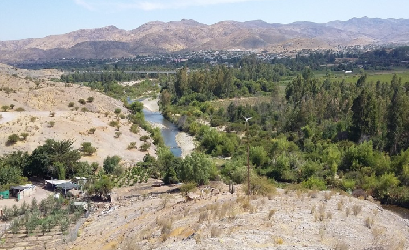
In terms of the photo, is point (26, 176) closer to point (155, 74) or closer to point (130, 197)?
point (130, 197)

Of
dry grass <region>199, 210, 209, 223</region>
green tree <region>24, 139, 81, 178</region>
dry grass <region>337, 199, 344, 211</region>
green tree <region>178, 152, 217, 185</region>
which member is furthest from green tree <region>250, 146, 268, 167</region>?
dry grass <region>199, 210, 209, 223</region>

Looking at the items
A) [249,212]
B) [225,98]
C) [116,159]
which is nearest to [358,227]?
[249,212]

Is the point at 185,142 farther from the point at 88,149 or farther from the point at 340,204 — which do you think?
the point at 340,204

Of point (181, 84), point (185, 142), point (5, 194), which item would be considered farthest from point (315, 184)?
point (181, 84)

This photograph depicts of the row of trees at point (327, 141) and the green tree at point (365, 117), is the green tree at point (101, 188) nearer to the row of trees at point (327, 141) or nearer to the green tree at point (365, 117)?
the row of trees at point (327, 141)

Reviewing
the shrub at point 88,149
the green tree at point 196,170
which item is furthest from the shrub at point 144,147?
the green tree at point 196,170

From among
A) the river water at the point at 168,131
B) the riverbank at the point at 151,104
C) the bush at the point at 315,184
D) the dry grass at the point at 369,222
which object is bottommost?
the river water at the point at 168,131
